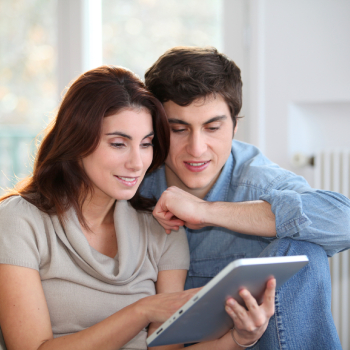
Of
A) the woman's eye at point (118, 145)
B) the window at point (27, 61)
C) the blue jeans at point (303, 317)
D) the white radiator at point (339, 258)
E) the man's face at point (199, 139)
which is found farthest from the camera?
the window at point (27, 61)

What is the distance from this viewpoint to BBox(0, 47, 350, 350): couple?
1193mm

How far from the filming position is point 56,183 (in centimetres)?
142

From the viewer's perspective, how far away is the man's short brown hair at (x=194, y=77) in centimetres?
155

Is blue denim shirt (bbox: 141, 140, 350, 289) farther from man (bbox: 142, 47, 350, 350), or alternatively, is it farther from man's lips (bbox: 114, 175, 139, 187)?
man's lips (bbox: 114, 175, 139, 187)

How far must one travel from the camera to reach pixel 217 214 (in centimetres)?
143

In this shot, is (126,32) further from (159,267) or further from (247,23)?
(159,267)

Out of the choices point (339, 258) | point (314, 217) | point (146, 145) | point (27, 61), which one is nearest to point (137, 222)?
point (146, 145)

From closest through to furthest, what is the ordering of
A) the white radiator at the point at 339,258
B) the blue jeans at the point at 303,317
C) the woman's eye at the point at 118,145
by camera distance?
the blue jeans at the point at 303,317 → the woman's eye at the point at 118,145 → the white radiator at the point at 339,258

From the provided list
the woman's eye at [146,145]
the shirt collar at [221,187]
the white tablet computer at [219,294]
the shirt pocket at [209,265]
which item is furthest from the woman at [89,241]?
the shirt collar at [221,187]

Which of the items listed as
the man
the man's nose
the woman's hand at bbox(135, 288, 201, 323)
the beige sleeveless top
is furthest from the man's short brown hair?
the woman's hand at bbox(135, 288, 201, 323)

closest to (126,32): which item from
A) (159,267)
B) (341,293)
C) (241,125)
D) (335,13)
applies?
(241,125)

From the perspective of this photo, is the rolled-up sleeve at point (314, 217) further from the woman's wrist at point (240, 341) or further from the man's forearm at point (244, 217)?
the woman's wrist at point (240, 341)

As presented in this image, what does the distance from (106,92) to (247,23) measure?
1.58 m

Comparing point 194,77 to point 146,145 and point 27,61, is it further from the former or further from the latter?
point 27,61
